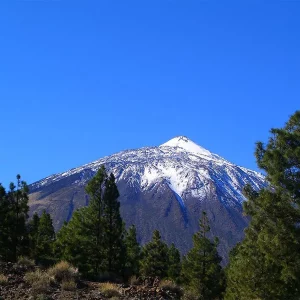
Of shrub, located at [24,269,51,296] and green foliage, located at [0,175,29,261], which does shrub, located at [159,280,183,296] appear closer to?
shrub, located at [24,269,51,296]

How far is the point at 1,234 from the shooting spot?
1334 inches

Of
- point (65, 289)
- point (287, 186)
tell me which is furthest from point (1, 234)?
point (287, 186)

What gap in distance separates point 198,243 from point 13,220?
1360 cm

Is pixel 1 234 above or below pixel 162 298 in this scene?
above

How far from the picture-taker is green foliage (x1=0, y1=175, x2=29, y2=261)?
33.9 metres

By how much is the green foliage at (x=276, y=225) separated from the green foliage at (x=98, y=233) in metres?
17.8

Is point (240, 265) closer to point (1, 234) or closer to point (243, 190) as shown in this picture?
point (243, 190)

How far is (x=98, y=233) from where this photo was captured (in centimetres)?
3484

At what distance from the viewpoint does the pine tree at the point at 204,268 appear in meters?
36.7

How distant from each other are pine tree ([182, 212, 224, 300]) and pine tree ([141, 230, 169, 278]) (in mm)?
6524

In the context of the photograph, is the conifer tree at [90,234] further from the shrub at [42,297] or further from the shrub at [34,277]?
the shrub at [42,297]

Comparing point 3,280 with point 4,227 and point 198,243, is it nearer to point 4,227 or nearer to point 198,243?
point 4,227

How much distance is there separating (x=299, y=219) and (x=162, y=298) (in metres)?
5.90

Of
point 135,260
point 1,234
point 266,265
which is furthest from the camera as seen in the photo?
point 135,260
